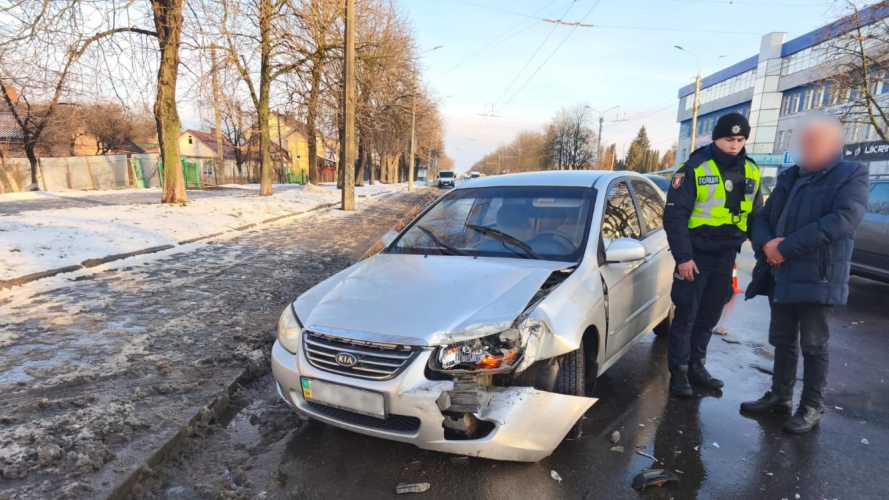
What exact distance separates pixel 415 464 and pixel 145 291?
463 cm

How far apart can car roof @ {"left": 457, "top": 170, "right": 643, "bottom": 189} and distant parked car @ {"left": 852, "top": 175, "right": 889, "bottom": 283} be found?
4.94 m

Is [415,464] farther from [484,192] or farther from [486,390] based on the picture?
[484,192]

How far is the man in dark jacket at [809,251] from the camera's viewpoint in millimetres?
2850

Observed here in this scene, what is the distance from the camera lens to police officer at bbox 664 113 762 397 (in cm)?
336

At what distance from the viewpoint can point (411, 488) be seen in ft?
7.78

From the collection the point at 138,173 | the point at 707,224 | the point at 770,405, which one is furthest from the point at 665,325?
the point at 138,173

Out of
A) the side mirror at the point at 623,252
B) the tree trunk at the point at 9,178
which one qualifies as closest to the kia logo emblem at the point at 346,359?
the side mirror at the point at 623,252

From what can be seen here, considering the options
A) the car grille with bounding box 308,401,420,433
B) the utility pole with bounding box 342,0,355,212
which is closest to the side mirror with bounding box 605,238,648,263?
the car grille with bounding box 308,401,420,433

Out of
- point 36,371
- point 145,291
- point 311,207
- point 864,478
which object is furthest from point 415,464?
point 311,207

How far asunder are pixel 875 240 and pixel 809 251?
17.1ft

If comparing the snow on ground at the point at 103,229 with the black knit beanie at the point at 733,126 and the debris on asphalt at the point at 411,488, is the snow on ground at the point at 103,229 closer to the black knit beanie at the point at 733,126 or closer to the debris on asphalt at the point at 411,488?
the debris on asphalt at the point at 411,488

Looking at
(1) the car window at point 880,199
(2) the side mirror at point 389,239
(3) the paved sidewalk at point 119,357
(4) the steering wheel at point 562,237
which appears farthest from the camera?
(1) the car window at point 880,199

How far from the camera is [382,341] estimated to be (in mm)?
2275

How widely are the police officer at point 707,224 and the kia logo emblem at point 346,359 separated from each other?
2.45 meters
